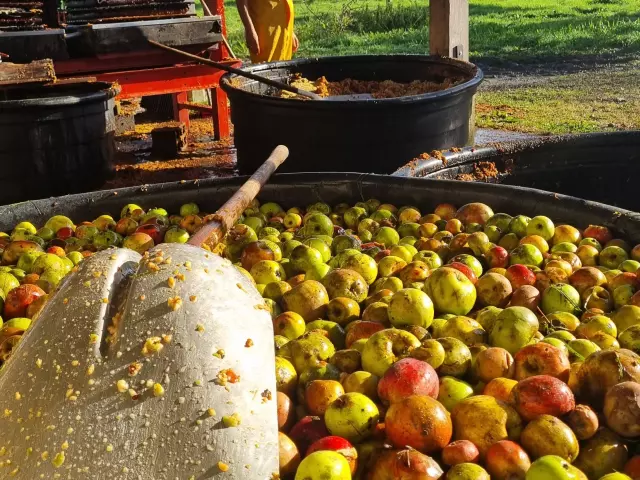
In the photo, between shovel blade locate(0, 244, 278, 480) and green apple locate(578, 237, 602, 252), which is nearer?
shovel blade locate(0, 244, 278, 480)

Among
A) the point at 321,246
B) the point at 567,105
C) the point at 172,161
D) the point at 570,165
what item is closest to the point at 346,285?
the point at 321,246

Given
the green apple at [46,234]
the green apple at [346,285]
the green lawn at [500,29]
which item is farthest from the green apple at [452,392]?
the green lawn at [500,29]

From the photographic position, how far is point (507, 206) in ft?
10.3

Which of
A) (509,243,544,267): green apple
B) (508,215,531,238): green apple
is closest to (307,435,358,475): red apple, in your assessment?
(509,243,544,267): green apple

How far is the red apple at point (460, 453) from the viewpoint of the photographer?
5.28ft

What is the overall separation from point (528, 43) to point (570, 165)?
10.6 m

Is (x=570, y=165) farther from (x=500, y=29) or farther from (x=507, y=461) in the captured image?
(x=500, y=29)

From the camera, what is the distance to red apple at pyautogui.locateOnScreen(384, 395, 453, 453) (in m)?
1.62

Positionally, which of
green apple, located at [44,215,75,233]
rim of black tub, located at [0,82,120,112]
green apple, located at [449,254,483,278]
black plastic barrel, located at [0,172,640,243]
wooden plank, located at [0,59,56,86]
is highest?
wooden plank, located at [0,59,56,86]

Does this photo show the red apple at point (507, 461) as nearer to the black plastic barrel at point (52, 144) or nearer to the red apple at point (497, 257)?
the red apple at point (497, 257)

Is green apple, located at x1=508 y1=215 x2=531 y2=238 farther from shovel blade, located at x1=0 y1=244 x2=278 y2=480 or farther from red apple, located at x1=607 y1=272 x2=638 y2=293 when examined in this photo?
shovel blade, located at x1=0 y1=244 x2=278 y2=480

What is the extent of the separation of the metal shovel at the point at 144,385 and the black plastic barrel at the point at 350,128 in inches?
103

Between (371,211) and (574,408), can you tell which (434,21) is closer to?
(371,211)

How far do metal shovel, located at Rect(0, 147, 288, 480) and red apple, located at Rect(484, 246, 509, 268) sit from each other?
131cm
